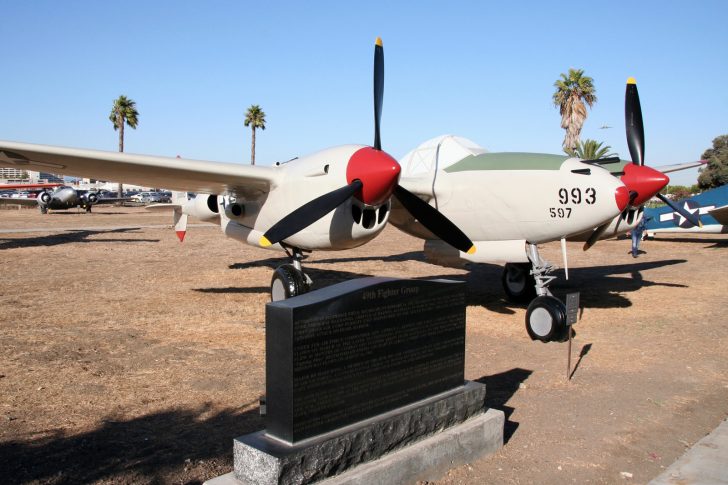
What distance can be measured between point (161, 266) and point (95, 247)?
19.5 ft

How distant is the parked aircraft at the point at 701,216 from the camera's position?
24.2 metres

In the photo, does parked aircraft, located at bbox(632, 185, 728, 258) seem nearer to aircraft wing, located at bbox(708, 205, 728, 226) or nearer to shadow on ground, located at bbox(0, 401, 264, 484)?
aircraft wing, located at bbox(708, 205, 728, 226)

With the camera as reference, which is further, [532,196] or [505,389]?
[532,196]

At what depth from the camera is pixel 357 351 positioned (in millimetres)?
4297

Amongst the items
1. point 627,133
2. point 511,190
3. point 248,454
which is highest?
point 627,133

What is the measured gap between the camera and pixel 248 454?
149 inches

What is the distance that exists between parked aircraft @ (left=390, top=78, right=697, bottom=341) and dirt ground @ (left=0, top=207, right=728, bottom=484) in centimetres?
121

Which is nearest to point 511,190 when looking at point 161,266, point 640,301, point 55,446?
point 640,301

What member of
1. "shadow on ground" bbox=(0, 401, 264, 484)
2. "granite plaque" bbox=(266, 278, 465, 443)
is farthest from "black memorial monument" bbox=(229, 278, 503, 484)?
"shadow on ground" bbox=(0, 401, 264, 484)

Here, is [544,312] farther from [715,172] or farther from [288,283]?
[715,172]

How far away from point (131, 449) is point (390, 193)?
18.0ft

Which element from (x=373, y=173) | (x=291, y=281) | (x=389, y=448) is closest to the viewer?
(x=389, y=448)

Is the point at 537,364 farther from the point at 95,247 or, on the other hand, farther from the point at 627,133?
the point at 95,247

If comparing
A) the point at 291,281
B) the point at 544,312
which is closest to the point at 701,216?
the point at 544,312
